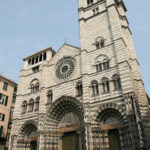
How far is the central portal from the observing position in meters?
21.5

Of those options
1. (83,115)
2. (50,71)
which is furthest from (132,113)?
(50,71)

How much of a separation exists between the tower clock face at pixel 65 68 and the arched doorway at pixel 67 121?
3.55 metres

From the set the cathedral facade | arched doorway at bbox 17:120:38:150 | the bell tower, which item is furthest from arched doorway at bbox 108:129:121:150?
arched doorway at bbox 17:120:38:150

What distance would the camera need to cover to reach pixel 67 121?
914 inches

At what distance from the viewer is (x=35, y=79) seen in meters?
28.8

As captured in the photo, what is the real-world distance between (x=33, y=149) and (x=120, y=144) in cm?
1221

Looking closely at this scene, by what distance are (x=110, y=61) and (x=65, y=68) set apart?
23.0ft

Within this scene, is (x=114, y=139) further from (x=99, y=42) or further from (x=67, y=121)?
(x=99, y=42)

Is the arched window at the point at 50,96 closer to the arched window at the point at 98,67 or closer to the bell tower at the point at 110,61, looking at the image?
the bell tower at the point at 110,61

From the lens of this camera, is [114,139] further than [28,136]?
No

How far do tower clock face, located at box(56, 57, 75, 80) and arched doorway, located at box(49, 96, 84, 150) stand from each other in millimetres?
3548

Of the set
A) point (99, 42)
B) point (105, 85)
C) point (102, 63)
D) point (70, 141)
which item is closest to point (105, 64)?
point (102, 63)

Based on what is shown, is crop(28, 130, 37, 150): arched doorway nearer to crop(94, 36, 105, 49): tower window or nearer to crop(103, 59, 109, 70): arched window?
Answer: crop(103, 59, 109, 70): arched window

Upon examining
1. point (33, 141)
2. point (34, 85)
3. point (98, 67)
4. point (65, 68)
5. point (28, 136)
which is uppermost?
point (65, 68)
